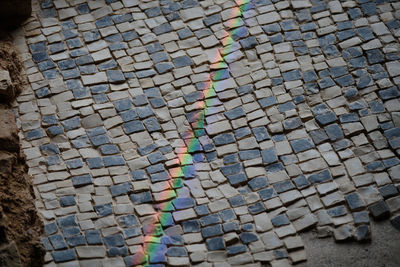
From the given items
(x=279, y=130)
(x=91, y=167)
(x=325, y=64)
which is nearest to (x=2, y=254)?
(x=91, y=167)

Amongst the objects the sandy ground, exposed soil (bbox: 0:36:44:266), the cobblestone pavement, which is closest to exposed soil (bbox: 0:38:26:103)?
the cobblestone pavement

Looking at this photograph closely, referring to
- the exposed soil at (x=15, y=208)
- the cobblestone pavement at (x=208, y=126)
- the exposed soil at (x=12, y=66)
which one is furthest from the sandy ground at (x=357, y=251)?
the exposed soil at (x=12, y=66)

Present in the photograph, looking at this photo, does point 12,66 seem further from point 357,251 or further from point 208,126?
point 357,251

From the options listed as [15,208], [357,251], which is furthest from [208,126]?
[15,208]

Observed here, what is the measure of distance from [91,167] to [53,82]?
3.83 ft

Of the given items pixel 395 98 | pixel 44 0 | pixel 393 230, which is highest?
pixel 44 0

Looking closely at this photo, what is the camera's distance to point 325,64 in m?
6.74

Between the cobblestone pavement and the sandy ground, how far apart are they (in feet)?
0.27

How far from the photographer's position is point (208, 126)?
6355 mm

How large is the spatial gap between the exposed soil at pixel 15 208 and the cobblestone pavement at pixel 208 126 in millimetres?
140

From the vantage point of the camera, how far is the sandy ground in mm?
5457

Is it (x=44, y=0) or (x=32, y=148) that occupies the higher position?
(x=44, y=0)

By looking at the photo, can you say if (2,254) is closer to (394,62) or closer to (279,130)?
(279,130)

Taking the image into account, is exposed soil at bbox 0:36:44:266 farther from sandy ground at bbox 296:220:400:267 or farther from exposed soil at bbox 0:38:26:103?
sandy ground at bbox 296:220:400:267
